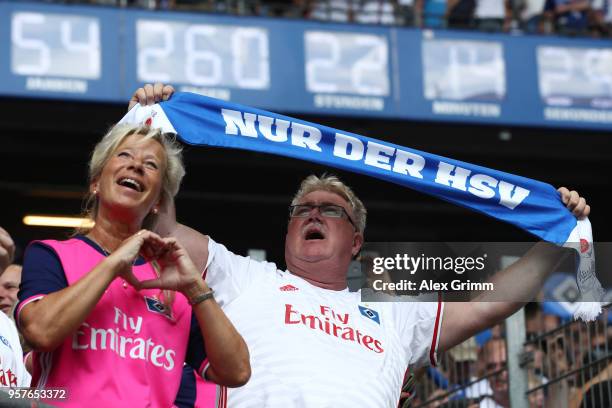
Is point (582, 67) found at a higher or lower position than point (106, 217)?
higher

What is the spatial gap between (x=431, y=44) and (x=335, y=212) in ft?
22.4

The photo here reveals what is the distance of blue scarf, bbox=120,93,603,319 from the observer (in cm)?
527

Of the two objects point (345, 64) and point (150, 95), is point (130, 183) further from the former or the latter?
point (345, 64)

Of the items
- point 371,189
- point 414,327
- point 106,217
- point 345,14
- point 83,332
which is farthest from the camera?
point 371,189

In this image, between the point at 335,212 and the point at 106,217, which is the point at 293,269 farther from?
the point at 106,217

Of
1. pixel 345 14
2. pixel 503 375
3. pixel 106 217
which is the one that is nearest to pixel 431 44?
pixel 345 14

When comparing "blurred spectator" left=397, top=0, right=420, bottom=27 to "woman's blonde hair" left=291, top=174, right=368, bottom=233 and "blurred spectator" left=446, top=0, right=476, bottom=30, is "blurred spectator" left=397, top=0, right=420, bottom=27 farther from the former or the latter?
"woman's blonde hair" left=291, top=174, right=368, bottom=233

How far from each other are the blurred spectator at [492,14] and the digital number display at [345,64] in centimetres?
127

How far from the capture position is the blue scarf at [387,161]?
5.27m

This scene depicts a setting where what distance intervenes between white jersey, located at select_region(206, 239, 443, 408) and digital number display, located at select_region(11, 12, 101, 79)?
6.42 metres

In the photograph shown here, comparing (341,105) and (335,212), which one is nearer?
(335,212)

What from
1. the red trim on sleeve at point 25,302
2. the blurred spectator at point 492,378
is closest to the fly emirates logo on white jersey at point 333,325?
the red trim on sleeve at point 25,302

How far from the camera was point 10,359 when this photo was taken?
5.00 m

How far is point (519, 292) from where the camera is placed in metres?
5.30
